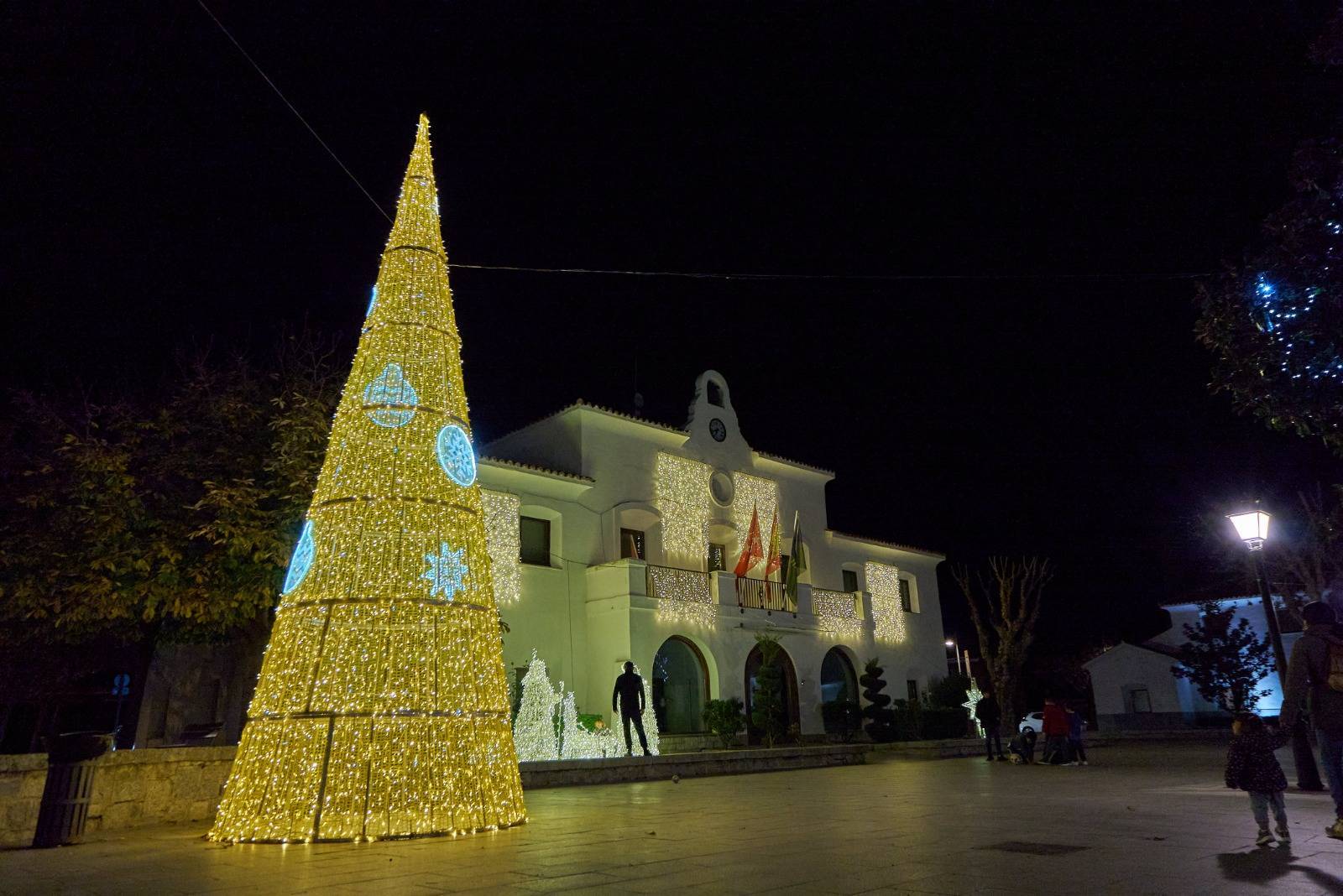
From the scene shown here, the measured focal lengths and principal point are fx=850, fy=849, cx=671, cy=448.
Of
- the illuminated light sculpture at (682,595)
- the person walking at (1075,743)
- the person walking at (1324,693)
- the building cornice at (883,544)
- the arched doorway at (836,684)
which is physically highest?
the building cornice at (883,544)

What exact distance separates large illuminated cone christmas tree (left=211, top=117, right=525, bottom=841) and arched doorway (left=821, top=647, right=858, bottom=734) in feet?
56.8

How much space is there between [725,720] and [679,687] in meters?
3.61

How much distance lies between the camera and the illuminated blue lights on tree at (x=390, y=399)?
25.5 ft

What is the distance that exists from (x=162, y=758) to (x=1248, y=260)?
10.7 m

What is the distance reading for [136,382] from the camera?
14.8 metres

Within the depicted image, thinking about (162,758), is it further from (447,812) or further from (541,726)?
(541,726)

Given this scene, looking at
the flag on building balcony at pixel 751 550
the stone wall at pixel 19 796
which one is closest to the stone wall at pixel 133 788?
the stone wall at pixel 19 796

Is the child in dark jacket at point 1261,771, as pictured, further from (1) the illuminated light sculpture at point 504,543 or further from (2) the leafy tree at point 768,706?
(2) the leafy tree at point 768,706

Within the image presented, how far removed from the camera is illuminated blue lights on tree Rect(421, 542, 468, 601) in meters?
7.39

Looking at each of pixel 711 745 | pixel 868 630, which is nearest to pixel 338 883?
pixel 711 745

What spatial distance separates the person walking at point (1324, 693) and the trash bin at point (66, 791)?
964cm

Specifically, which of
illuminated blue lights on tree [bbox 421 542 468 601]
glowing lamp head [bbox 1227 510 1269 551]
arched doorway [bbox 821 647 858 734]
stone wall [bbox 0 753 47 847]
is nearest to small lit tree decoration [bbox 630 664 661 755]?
arched doorway [bbox 821 647 858 734]

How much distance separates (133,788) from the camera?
829 centimetres

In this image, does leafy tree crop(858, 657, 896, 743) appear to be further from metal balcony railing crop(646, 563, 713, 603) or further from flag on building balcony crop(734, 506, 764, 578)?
metal balcony railing crop(646, 563, 713, 603)
